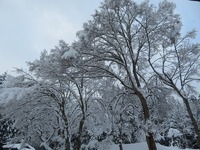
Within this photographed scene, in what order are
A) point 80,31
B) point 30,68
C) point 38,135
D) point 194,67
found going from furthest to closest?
1. point 38,135
2. point 194,67
3. point 30,68
4. point 80,31

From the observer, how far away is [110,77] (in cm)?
1196

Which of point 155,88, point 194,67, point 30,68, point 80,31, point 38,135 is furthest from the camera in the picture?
point 38,135

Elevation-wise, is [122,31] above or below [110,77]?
above

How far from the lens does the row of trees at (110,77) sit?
10.3m

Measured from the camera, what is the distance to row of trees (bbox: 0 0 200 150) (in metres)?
10.3

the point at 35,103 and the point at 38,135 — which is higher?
the point at 35,103

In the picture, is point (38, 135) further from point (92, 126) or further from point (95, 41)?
point (95, 41)

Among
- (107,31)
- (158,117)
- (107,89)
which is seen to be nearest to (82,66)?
(107,31)

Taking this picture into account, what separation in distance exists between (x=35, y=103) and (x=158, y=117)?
8140 mm

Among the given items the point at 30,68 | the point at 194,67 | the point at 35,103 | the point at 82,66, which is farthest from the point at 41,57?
the point at 194,67

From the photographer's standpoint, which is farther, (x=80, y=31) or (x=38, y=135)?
(x=38, y=135)

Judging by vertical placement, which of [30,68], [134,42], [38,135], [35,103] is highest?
[134,42]

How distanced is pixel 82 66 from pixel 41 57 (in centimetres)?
463

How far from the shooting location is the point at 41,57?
546 inches
